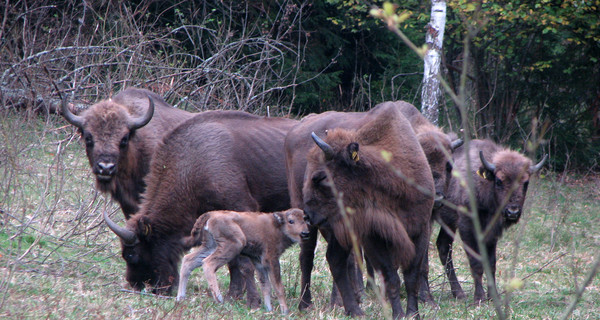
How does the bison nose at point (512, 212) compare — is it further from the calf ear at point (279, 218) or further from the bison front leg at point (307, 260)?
the calf ear at point (279, 218)

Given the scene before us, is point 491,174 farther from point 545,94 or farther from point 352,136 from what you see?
point 545,94

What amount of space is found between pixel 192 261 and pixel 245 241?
25.1 inches

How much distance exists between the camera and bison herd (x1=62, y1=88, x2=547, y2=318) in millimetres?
6180

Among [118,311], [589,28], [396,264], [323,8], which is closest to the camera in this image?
[118,311]

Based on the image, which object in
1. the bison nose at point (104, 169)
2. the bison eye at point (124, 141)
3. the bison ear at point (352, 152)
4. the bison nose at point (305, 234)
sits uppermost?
the bison ear at point (352, 152)

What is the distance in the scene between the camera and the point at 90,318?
5379mm

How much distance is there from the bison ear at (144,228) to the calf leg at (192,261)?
598 millimetres

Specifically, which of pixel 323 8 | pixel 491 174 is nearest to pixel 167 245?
pixel 491 174

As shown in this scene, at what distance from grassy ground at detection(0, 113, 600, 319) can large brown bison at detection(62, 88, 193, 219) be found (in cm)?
54

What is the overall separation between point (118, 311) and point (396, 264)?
2579 millimetres

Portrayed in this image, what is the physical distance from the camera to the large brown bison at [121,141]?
7.58 metres

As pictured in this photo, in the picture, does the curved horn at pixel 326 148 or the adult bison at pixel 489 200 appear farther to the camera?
the adult bison at pixel 489 200

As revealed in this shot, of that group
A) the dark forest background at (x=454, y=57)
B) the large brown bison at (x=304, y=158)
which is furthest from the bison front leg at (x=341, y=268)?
the dark forest background at (x=454, y=57)

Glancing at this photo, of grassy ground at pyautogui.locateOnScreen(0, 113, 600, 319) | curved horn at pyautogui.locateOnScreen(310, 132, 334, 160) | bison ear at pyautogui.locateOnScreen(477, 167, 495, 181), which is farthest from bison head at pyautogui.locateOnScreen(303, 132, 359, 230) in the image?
bison ear at pyautogui.locateOnScreen(477, 167, 495, 181)
